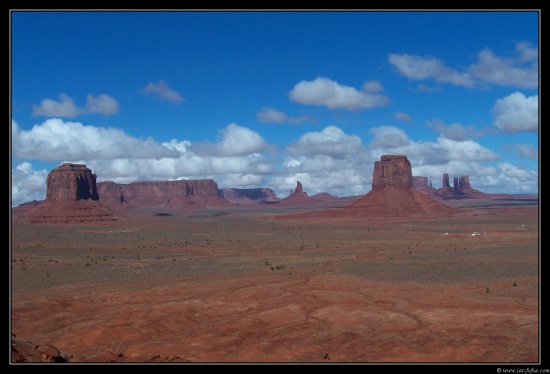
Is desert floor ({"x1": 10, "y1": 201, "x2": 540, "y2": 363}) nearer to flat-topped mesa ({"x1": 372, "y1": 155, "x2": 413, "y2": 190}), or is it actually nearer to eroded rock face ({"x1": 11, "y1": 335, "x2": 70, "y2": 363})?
eroded rock face ({"x1": 11, "y1": 335, "x2": 70, "y2": 363})

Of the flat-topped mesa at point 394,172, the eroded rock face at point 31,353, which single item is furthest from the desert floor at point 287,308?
the flat-topped mesa at point 394,172

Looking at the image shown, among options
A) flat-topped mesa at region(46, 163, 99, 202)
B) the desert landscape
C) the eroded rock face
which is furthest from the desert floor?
flat-topped mesa at region(46, 163, 99, 202)

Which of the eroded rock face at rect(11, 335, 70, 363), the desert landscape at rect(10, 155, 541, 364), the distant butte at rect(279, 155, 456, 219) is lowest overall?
the desert landscape at rect(10, 155, 541, 364)

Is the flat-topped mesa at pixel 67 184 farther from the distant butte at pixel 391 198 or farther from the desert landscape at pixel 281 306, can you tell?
the desert landscape at pixel 281 306

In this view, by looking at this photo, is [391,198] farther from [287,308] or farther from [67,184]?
[287,308]

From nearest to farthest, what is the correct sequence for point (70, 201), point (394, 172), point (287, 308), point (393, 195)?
point (287, 308) < point (70, 201) < point (393, 195) < point (394, 172)

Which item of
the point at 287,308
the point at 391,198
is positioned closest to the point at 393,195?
the point at 391,198
